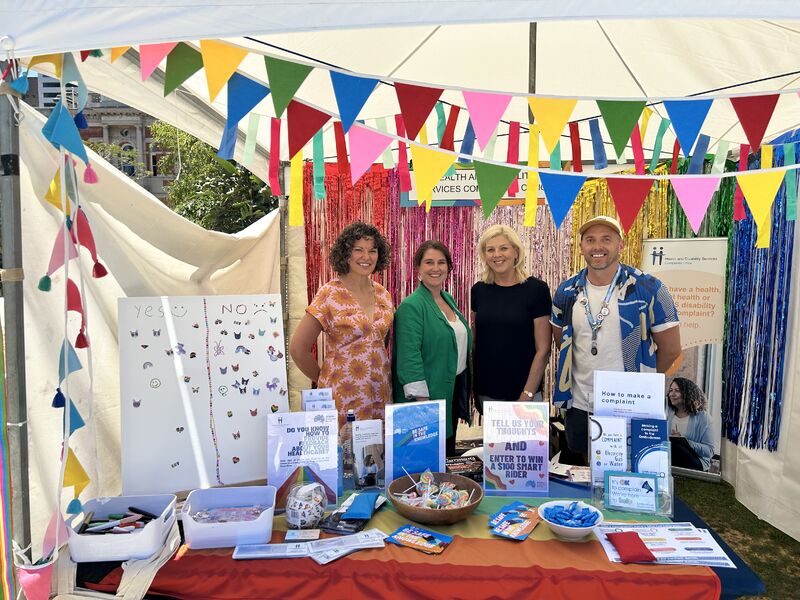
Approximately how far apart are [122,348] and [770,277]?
3.05 m

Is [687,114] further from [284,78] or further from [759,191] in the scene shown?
[284,78]

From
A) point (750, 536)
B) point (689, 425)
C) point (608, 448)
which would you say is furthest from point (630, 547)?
point (689, 425)

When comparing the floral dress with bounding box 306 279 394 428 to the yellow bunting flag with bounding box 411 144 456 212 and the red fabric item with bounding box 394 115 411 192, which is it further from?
the red fabric item with bounding box 394 115 411 192

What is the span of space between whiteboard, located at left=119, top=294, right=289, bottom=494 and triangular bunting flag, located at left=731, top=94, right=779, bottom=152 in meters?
1.64

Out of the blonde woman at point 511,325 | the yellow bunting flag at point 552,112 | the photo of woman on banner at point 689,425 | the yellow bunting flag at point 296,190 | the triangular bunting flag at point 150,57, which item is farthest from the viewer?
the photo of woman on banner at point 689,425

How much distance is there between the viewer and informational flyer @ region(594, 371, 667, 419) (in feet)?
5.07

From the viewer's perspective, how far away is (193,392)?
5.41 ft

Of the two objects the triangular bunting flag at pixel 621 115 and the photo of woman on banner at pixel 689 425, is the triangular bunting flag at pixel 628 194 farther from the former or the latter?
the photo of woman on banner at pixel 689 425

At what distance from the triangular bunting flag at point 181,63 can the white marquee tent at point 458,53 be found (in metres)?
0.28

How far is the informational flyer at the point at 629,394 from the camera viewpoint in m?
1.54

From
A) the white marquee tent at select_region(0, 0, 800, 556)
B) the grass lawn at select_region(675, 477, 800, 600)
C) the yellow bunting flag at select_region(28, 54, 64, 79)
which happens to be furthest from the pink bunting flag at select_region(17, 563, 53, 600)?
the grass lawn at select_region(675, 477, 800, 600)

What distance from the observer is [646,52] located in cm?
278

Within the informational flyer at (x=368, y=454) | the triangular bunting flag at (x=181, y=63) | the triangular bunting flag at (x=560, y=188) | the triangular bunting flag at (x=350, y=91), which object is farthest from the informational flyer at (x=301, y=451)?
the triangular bunting flag at (x=560, y=188)

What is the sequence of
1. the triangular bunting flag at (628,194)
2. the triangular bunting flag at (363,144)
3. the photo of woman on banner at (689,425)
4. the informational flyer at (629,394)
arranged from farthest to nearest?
the photo of woman on banner at (689,425) < the triangular bunting flag at (628,194) < the triangular bunting flag at (363,144) < the informational flyer at (629,394)
